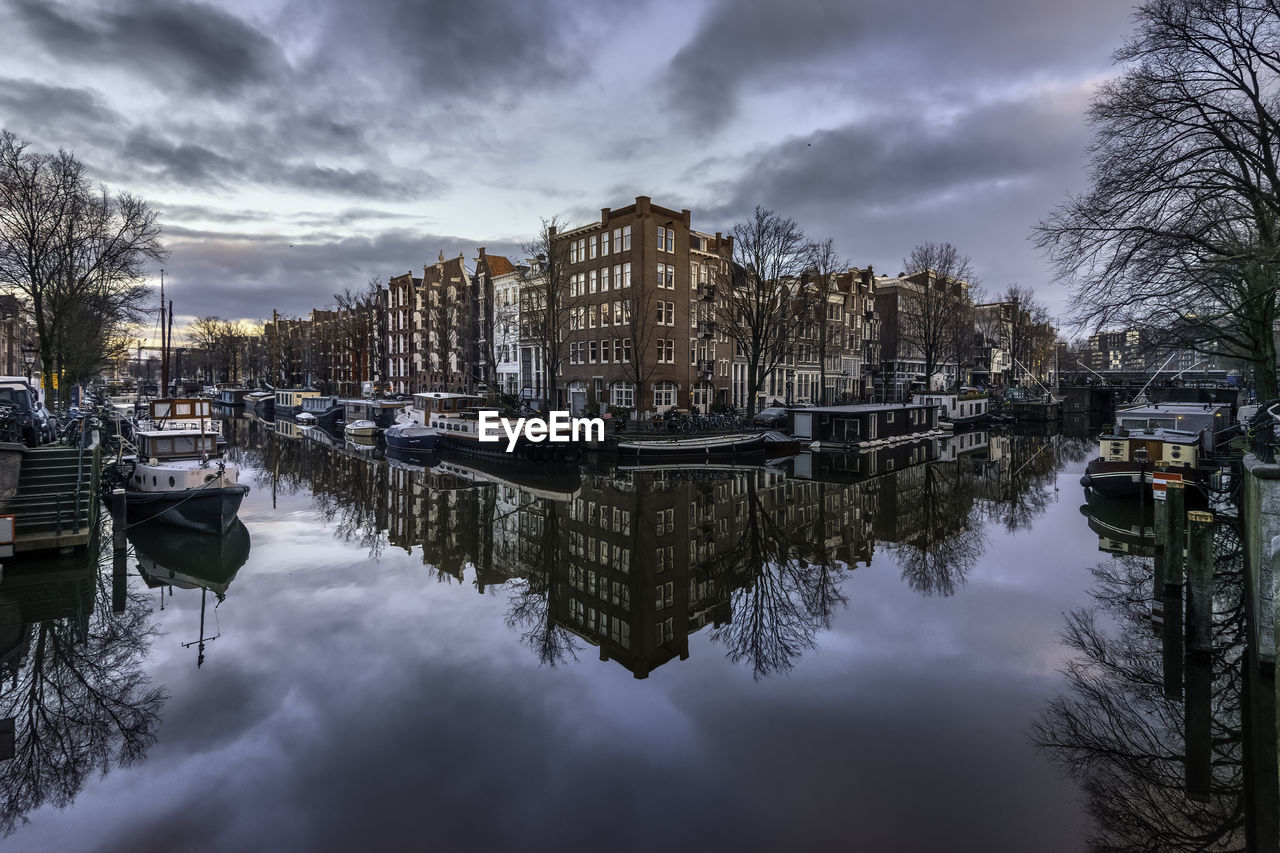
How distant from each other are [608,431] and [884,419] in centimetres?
2142

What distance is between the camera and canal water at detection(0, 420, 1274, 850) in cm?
695

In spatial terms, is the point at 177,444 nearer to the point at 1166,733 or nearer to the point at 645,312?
the point at 1166,733

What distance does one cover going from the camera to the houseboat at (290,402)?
70512 mm

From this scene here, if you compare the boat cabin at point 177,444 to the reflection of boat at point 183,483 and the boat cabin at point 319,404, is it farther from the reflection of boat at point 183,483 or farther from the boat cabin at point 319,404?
the boat cabin at point 319,404

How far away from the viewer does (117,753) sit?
327 inches

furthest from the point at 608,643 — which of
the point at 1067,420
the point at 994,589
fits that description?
the point at 1067,420

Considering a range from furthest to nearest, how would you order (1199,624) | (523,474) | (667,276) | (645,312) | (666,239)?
1. (667,276)
2. (666,239)
3. (645,312)
4. (523,474)
5. (1199,624)

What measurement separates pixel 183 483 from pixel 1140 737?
24.4 metres

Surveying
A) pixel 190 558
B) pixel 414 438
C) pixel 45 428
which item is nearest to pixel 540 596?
pixel 190 558

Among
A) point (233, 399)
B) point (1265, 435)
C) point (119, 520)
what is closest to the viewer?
point (1265, 435)

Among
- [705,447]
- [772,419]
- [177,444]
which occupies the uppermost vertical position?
[772,419]

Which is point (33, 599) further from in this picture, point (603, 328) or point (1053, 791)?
point (603, 328)

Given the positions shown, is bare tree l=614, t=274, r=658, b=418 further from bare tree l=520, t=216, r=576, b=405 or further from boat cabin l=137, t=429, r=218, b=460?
boat cabin l=137, t=429, r=218, b=460

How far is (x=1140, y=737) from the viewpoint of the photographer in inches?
338
